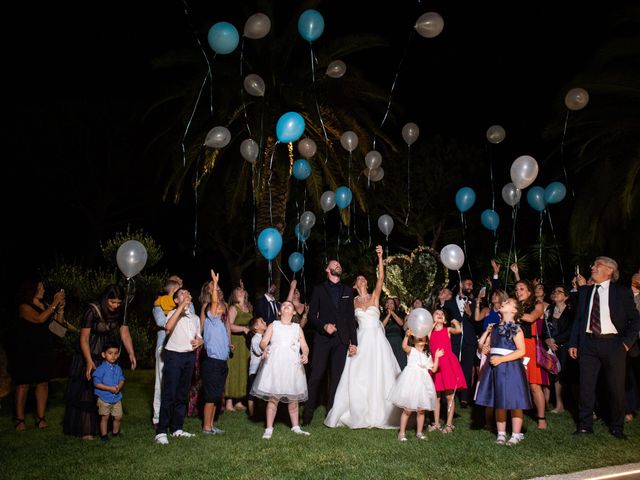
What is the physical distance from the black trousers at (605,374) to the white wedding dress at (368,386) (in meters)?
2.36

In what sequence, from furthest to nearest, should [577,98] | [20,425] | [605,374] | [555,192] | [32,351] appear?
[555,192], [577,98], [32,351], [20,425], [605,374]

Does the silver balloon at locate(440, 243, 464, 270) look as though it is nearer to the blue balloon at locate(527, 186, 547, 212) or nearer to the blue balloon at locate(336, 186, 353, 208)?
the blue balloon at locate(527, 186, 547, 212)

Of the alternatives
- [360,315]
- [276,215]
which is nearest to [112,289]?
[360,315]

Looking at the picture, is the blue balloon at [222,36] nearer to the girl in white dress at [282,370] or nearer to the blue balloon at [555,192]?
the girl in white dress at [282,370]

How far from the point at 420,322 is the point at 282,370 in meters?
1.82

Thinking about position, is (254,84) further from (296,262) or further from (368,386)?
(368,386)

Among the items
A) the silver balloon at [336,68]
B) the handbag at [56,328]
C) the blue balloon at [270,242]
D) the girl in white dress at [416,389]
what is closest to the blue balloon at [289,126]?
the blue balloon at [270,242]

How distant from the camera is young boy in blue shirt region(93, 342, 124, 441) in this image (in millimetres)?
7859

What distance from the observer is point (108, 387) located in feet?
A: 25.8

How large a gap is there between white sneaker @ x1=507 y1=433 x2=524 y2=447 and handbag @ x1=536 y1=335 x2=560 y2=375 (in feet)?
5.19

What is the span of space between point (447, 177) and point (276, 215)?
17861 millimetres

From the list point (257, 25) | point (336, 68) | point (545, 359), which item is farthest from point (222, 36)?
point (545, 359)

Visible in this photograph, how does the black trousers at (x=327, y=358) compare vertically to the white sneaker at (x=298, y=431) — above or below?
above

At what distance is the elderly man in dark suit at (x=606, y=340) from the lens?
7.97 metres
